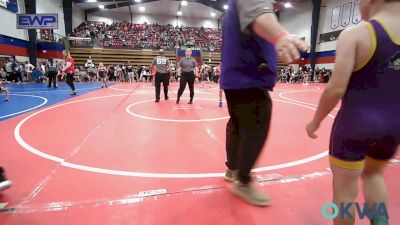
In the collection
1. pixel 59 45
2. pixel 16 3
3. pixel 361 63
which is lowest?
pixel 361 63

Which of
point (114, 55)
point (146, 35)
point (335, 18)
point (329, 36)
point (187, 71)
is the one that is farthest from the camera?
point (146, 35)

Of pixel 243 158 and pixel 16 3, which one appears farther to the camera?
pixel 16 3

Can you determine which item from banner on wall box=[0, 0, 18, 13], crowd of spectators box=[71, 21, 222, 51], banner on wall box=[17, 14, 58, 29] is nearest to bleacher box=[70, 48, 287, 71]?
crowd of spectators box=[71, 21, 222, 51]

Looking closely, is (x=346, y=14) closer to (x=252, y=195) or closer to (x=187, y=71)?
(x=187, y=71)

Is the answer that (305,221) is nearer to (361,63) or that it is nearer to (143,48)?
(361,63)

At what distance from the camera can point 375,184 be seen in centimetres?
126

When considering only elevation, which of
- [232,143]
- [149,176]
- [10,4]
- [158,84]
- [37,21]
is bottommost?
[149,176]

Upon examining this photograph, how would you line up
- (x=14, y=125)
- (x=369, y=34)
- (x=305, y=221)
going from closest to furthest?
1. (x=369, y=34)
2. (x=305, y=221)
3. (x=14, y=125)

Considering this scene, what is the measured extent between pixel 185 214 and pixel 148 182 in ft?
2.10

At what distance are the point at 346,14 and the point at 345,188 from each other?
24.9 meters

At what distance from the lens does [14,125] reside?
440 centimetres

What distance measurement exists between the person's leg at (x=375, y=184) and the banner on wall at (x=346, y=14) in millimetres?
24289

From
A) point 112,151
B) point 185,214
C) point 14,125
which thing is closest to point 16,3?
point 14,125

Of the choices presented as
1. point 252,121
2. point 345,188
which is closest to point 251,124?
point 252,121
